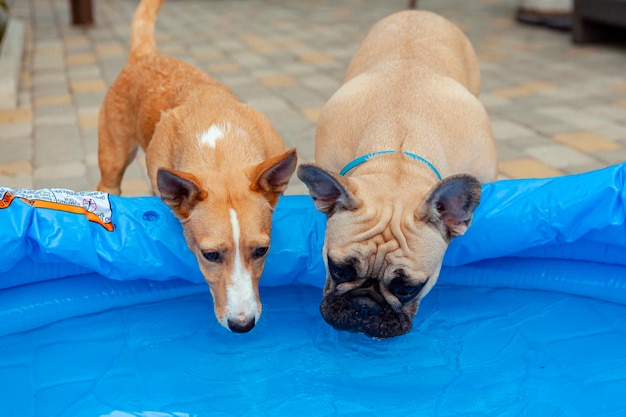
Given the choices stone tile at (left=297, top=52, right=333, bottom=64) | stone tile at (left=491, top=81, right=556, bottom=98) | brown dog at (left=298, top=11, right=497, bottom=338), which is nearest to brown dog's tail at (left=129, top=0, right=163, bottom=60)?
brown dog at (left=298, top=11, right=497, bottom=338)

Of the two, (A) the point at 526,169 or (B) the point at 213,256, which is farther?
(A) the point at 526,169

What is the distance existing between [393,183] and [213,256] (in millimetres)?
1037

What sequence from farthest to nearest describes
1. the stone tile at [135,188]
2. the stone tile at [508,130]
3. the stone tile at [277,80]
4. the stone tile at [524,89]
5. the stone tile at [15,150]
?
the stone tile at [277,80]
the stone tile at [524,89]
the stone tile at [508,130]
the stone tile at [15,150]
the stone tile at [135,188]

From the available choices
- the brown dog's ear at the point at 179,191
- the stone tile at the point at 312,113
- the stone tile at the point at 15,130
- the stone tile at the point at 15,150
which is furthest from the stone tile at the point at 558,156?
the stone tile at the point at 15,130

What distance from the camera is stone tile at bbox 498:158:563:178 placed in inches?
249

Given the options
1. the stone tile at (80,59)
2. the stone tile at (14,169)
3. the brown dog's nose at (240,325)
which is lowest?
the stone tile at (80,59)

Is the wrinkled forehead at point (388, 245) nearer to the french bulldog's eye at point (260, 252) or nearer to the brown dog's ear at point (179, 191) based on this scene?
the french bulldog's eye at point (260, 252)

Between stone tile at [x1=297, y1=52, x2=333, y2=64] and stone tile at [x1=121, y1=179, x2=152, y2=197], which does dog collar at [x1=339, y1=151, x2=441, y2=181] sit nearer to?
stone tile at [x1=121, y1=179, x2=152, y2=197]

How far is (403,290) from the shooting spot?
12.4ft

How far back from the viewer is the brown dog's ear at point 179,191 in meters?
3.76

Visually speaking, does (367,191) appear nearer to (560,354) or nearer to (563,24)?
(560,354)

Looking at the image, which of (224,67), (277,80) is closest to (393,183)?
(277,80)

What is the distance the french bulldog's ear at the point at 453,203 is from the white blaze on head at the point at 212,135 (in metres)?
1.55

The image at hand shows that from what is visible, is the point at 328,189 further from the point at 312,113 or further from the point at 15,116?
the point at 15,116
